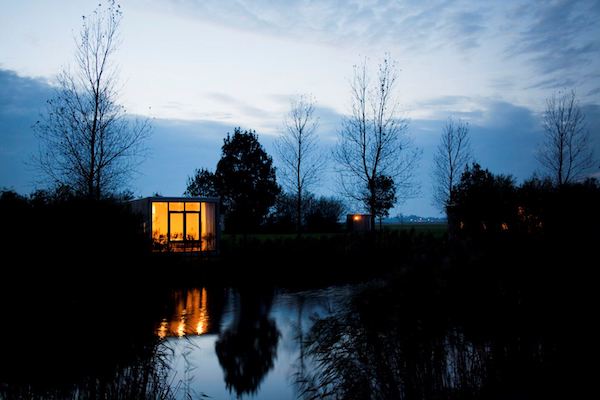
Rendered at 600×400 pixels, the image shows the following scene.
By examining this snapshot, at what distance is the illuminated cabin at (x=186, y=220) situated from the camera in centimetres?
2108

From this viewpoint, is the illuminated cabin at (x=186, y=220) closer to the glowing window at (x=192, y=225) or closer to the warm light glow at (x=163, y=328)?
the glowing window at (x=192, y=225)

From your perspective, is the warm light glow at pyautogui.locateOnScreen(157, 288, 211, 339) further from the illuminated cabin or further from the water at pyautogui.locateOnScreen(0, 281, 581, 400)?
the illuminated cabin

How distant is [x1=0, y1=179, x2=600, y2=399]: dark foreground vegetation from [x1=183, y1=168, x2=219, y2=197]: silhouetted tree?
3550 cm

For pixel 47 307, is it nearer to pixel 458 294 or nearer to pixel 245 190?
pixel 458 294

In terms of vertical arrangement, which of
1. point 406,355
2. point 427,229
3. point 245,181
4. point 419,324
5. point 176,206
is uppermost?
point 245,181

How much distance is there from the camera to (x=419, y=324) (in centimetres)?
483

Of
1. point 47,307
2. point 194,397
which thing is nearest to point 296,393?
point 194,397

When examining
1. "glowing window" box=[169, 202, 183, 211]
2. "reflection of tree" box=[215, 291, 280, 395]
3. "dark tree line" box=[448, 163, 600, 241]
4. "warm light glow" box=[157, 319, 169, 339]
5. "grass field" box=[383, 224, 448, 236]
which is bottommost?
"reflection of tree" box=[215, 291, 280, 395]

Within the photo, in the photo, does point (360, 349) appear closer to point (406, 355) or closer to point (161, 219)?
point (406, 355)

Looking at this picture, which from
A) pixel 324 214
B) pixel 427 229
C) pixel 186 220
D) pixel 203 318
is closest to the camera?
pixel 203 318

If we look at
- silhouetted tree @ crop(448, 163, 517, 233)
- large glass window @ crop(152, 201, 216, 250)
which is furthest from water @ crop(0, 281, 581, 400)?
large glass window @ crop(152, 201, 216, 250)

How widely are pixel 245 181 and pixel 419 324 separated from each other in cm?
3508

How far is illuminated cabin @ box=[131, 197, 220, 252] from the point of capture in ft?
69.2

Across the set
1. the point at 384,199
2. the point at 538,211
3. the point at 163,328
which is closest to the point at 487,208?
the point at 538,211
